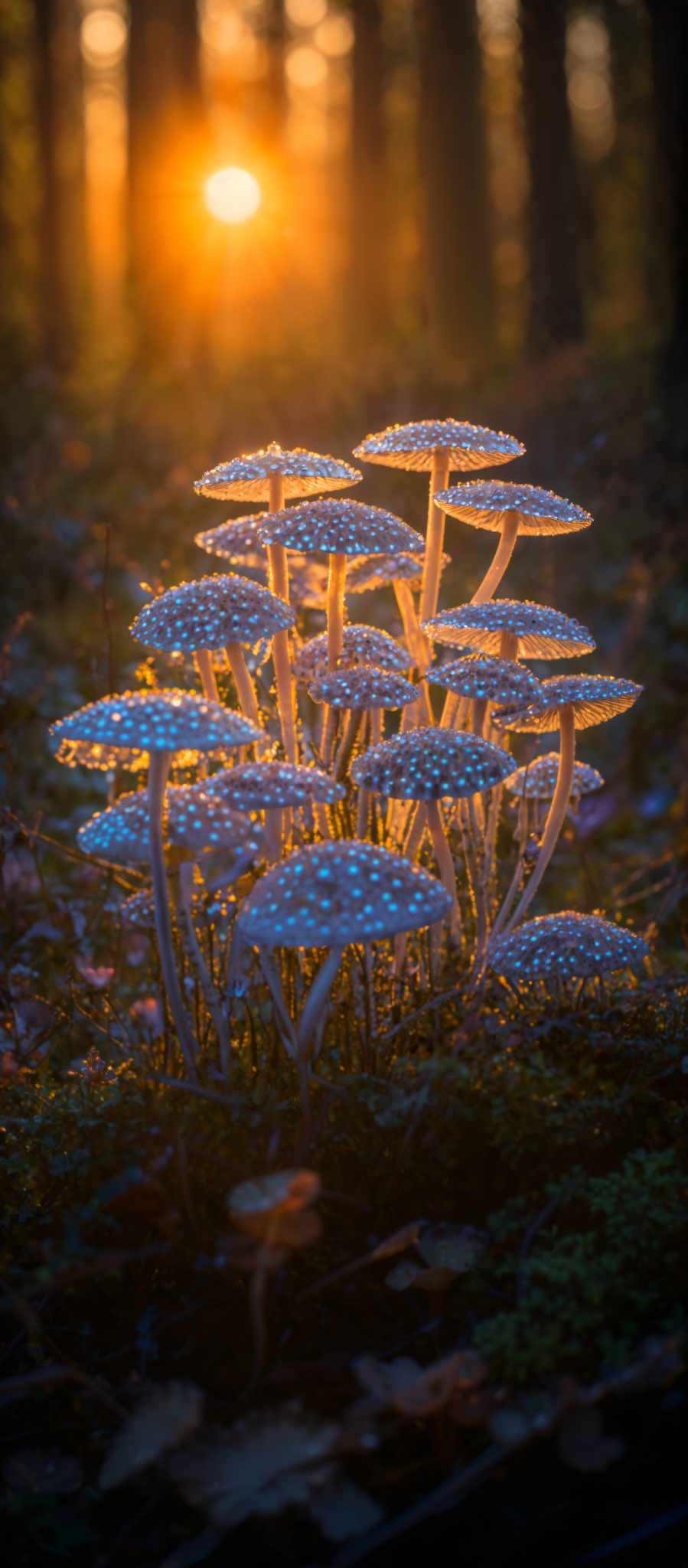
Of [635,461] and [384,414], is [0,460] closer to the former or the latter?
[384,414]

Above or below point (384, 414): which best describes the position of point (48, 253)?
above

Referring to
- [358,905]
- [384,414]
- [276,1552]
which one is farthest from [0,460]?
[276,1552]

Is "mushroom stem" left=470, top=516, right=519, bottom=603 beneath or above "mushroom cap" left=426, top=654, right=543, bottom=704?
above

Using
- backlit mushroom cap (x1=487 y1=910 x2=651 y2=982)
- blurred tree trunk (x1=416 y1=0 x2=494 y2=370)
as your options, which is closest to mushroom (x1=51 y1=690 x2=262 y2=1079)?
backlit mushroom cap (x1=487 y1=910 x2=651 y2=982)

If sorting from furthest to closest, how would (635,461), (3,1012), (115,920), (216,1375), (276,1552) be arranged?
(635,461), (115,920), (3,1012), (216,1375), (276,1552)

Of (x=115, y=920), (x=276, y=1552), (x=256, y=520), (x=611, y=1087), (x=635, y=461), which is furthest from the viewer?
(x=635, y=461)

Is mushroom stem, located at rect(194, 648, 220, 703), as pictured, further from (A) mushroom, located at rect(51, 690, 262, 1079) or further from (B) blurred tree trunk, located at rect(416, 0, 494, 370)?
(B) blurred tree trunk, located at rect(416, 0, 494, 370)

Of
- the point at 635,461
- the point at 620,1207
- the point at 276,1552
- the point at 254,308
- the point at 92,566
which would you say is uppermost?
the point at 254,308

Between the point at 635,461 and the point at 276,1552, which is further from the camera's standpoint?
the point at 635,461
